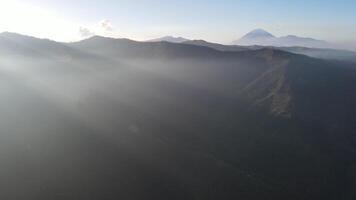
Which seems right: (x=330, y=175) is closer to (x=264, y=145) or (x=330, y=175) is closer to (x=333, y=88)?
(x=264, y=145)

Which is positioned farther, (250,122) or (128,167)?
(250,122)

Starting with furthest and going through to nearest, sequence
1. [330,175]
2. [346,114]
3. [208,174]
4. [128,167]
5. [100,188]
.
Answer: [346,114], [330,175], [208,174], [128,167], [100,188]

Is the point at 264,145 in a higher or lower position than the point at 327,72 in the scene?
lower

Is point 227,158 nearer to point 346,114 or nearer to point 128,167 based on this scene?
point 128,167

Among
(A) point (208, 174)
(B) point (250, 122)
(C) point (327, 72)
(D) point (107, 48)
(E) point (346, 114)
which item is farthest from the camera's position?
(D) point (107, 48)

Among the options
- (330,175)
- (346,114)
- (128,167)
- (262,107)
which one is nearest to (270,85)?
(262,107)

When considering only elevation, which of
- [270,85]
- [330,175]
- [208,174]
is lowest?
[330,175]

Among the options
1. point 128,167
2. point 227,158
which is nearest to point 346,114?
point 227,158
